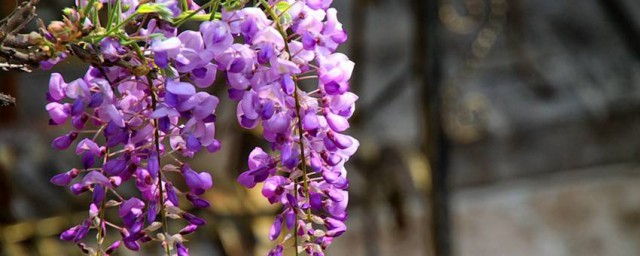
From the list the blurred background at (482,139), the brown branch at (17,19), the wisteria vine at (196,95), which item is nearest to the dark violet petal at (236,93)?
the wisteria vine at (196,95)

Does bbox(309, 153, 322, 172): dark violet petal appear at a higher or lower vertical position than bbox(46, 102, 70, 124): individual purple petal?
lower

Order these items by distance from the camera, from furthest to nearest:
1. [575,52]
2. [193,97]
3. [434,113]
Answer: [575,52] < [434,113] < [193,97]

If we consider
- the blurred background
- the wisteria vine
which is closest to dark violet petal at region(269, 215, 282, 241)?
the wisteria vine

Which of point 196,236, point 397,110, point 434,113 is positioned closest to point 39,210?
point 196,236

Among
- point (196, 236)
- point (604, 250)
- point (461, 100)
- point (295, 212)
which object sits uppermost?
point (295, 212)

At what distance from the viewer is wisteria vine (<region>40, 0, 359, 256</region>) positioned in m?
0.55

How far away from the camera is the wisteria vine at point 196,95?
550 mm

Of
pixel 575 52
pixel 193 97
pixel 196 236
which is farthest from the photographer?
pixel 575 52

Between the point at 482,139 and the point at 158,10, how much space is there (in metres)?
2.00

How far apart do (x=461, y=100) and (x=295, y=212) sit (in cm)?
173

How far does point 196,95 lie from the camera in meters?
0.55

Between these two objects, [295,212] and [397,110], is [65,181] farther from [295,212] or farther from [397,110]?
[397,110]

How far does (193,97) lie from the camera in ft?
1.81

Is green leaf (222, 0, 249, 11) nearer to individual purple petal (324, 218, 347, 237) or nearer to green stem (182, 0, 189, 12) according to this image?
green stem (182, 0, 189, 12)
